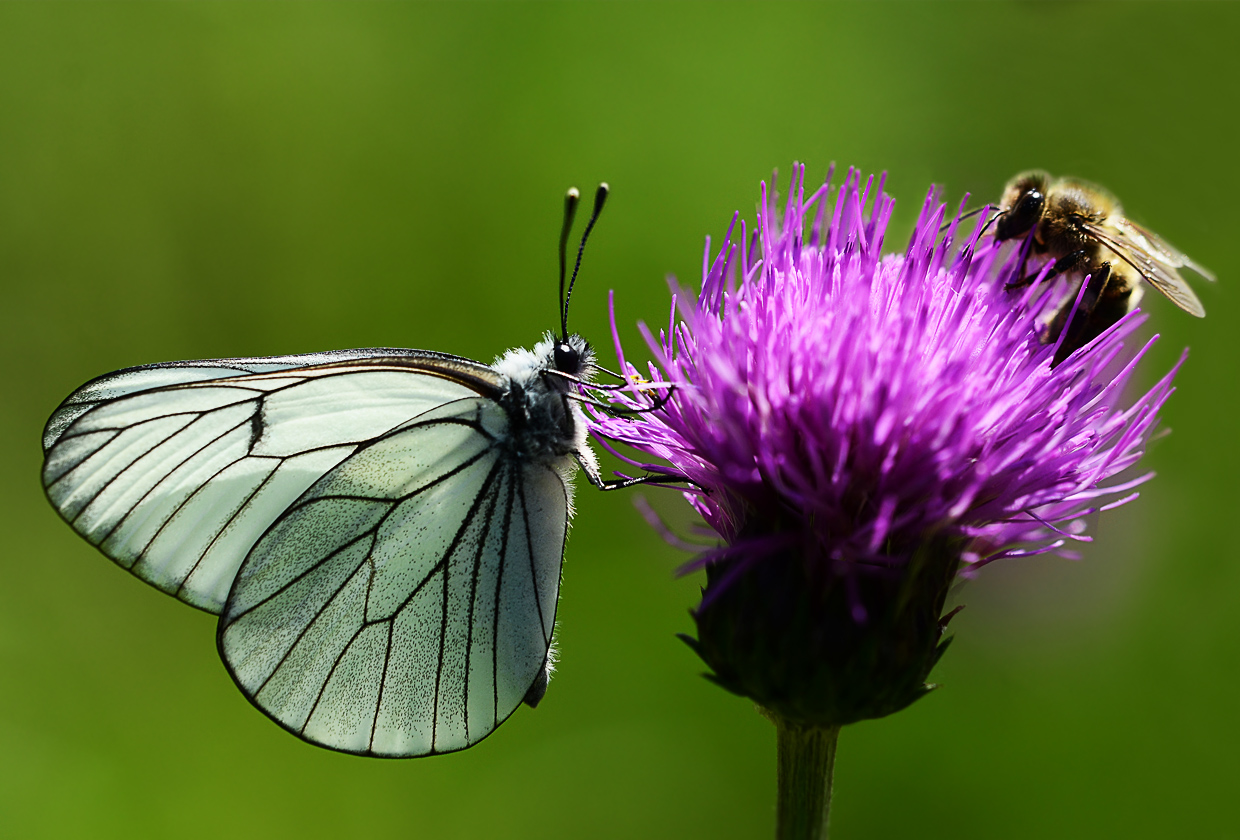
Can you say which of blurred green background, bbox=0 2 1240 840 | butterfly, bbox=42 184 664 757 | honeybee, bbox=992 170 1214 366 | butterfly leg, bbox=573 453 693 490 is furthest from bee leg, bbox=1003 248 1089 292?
blurred green background, bbox=0 2 1240 840

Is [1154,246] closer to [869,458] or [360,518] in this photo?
[869,458]

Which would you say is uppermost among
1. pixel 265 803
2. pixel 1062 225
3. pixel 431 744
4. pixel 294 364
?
pixel 1062 225

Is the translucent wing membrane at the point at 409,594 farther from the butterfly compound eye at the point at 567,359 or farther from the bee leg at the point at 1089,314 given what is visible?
the bee leg at the point at 1089,314

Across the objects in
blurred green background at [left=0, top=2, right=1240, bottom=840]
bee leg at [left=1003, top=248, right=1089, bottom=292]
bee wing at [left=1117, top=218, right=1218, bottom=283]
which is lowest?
blurred green background at [left=0, top=2, right=1240, bottom=840]

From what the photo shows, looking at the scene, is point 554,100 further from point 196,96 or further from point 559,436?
point 559,436

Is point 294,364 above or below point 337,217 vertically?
above

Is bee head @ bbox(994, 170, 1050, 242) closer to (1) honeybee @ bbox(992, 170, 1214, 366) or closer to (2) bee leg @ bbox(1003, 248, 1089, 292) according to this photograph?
(1) honeybee @ bbox(992, 170, 1214, 366)

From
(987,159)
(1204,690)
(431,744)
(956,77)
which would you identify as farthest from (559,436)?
(956,77)

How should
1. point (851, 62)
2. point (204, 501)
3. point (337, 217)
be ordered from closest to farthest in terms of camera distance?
point (204, 501), point (337, 217), point (851, 62)
